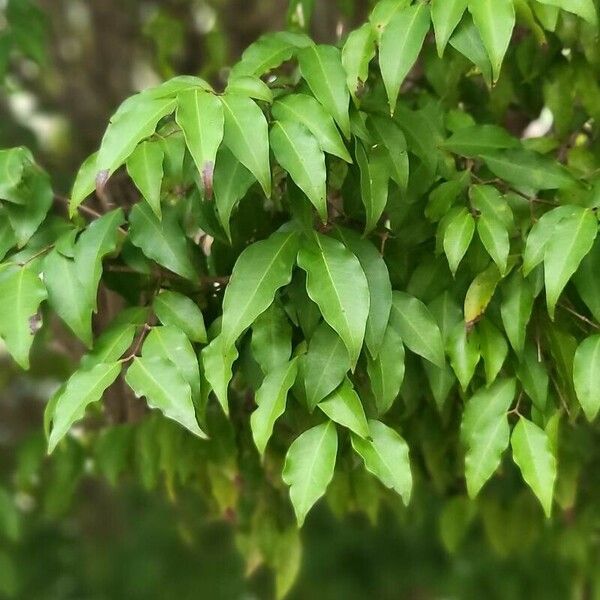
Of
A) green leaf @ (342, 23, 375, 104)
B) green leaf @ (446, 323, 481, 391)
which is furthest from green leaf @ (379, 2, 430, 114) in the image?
green leaf @ (446, 323, 481, 391)

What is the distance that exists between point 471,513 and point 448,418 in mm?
295

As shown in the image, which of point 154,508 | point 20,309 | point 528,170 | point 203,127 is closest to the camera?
point 203,127

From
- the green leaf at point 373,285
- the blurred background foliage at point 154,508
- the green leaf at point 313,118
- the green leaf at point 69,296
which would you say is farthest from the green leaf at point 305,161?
the blurred background foliage at point 154,508

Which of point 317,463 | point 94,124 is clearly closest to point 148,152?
point 317,463

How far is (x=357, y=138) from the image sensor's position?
2.77ft

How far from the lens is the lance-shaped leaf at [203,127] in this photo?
71 cm

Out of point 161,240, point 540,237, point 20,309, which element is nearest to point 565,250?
Result: point 540,237

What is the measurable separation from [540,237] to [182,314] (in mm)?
335

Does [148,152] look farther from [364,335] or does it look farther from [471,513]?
[471,513]

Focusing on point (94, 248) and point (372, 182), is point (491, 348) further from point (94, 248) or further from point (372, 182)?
point (94, 248)

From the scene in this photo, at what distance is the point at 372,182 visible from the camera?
33.3 inches

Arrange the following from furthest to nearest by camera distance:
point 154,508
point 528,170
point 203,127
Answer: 1. point 154,508
2. point 528,170
3. point 203,127

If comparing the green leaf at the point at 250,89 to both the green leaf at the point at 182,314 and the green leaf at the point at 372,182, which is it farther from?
the green leaf at the point at 182,314

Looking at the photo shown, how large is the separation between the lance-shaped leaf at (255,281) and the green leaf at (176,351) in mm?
57
